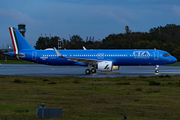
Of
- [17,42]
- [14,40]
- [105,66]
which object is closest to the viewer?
[105,66]

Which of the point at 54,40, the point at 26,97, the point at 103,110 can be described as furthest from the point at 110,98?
the point at 54,40

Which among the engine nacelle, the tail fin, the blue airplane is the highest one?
the tail fin

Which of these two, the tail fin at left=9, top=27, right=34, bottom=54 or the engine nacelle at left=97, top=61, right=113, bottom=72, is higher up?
the tail fin at left=9, top=27, right=34, bottom=54

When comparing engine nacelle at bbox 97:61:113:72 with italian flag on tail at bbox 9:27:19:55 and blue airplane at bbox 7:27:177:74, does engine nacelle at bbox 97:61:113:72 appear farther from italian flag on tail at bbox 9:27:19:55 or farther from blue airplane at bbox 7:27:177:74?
italian flag on tail at bbox 9:27:19:55

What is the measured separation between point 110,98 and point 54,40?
565 feet

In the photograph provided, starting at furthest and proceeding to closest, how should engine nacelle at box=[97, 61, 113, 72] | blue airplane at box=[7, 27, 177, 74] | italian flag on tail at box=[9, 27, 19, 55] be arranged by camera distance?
italian flag on tail at box=[9, 27, 19, 55] < blue airplane at box=[7, 27, 177, 74] < engine nacelle at box=[97, 61, 113, 72]

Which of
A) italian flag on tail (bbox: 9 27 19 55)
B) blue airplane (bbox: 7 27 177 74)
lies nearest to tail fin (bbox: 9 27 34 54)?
italian flag on tail (bbox: 9 27 19 55)

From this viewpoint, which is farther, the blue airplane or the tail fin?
the tail fin

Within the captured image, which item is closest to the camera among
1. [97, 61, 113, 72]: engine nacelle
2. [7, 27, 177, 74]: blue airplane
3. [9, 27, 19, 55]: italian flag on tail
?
[97, 61, 113, 72]: engine nacelle

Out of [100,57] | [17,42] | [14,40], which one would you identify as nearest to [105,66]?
[100,57]

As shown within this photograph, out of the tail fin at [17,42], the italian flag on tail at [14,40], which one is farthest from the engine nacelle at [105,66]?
the italian flag on tail at [14,40]

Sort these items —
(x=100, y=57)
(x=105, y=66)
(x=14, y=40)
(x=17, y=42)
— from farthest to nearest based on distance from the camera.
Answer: (x=14, y=40) < (x=17, y=42) < (x=100, y=57) < (x=105, y=66)

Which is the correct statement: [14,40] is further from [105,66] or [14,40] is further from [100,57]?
[105,66]

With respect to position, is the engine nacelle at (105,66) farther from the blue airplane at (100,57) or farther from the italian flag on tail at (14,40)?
the italian flag on tail at (14,40)
